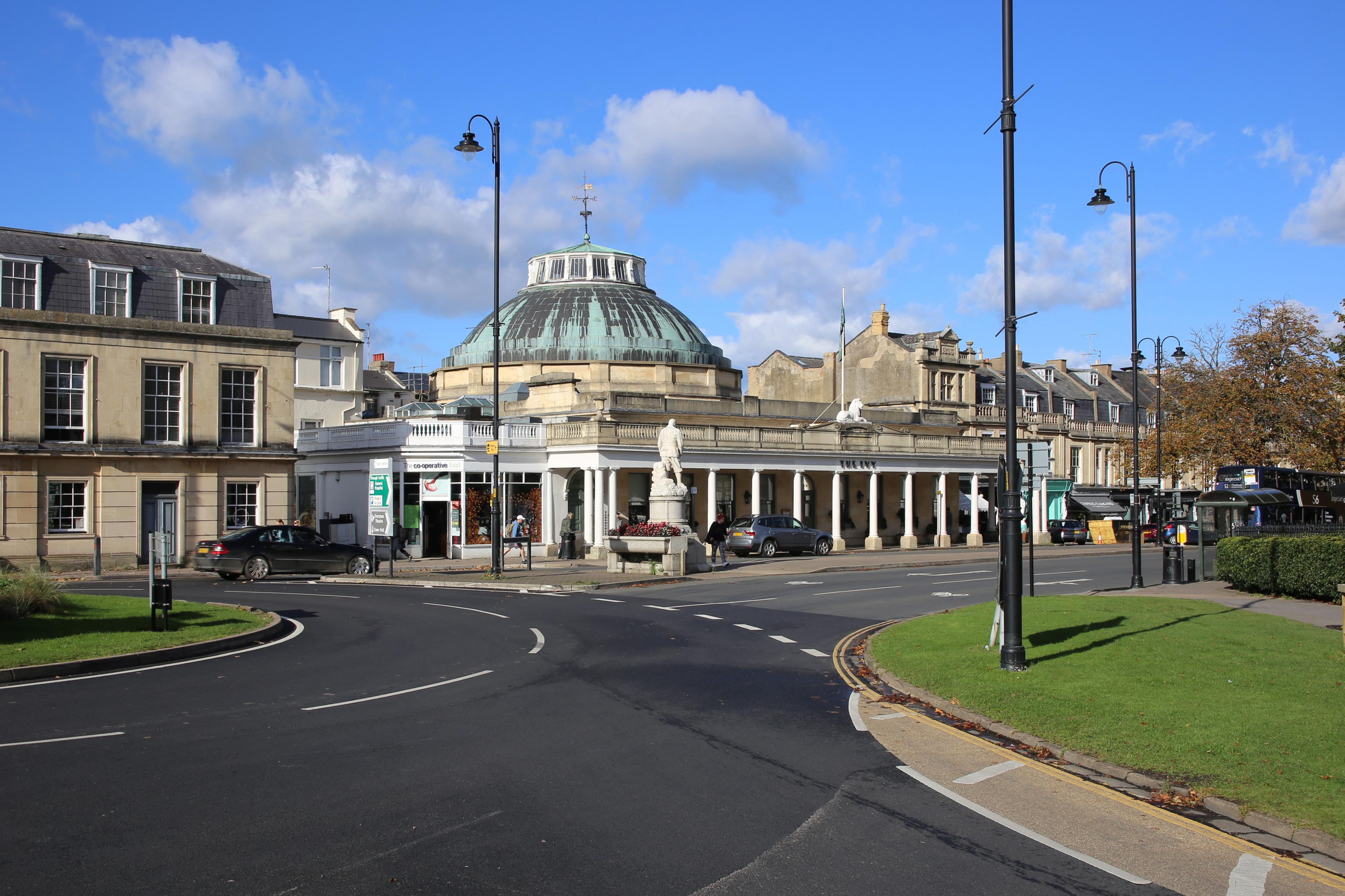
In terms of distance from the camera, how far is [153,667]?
13.7m

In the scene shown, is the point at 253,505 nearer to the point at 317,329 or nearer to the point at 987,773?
the point at 317,329

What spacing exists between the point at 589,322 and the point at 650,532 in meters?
29.5

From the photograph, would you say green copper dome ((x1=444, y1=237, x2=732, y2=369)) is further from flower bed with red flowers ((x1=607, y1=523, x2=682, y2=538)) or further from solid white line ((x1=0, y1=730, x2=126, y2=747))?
solid white line ((x1=0, y1=730, x2=126, y2=747))

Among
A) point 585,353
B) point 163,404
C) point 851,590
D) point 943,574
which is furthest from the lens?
point 585,353

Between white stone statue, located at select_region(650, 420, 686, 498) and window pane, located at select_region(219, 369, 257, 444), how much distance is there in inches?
536

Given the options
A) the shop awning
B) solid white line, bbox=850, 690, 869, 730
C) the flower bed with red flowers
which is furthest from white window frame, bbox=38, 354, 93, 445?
the shop awning

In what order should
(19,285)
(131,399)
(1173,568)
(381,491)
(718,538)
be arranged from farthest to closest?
(718,538), (131,399), (19,285), (381,491), (1173,568)

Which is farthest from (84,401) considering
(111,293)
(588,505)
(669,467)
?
(669,467)

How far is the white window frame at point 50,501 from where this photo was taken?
3197 centimetres

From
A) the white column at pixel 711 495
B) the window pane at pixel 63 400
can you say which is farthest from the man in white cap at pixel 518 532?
the window pane at pixel 63 400

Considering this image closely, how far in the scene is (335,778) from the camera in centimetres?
812

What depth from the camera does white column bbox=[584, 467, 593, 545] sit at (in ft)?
139

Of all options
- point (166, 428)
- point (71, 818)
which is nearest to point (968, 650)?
point (71, 818)

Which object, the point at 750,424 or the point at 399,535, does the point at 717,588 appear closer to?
the point at 399,535
